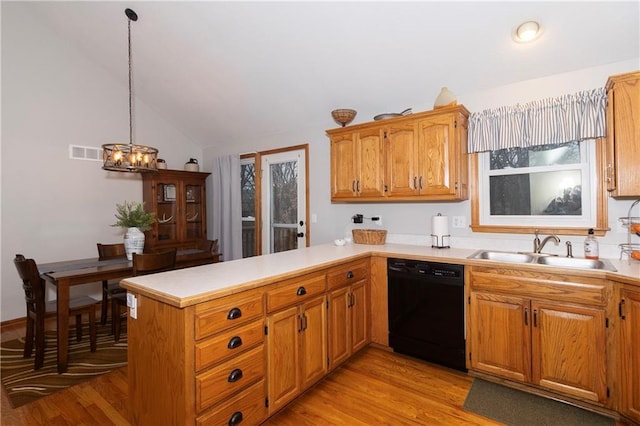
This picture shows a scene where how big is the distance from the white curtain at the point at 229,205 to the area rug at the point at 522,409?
11.7 ft

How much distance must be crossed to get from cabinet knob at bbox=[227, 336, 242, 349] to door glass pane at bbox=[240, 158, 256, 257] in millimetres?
3118

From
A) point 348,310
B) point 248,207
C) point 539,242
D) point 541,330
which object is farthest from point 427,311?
point 248,207

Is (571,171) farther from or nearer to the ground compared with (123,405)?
farther from the ground

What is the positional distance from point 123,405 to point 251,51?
3184mm

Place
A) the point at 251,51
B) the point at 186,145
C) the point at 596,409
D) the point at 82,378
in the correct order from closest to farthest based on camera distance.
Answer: the point at 596,409, the point at 82,378, the point at 251,51, the point at 186,145

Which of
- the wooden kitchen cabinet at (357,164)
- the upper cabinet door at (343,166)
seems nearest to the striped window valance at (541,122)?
the wooden kitchen cabinet at (357,164)

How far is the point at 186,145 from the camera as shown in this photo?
523 centimetres

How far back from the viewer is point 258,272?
1925 mm

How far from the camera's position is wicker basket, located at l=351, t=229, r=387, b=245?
3275mm

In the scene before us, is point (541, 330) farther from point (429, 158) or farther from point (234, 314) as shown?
point (234, 314)

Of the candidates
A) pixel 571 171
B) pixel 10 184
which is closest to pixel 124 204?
pixel 10 184

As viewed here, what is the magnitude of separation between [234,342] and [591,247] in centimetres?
260

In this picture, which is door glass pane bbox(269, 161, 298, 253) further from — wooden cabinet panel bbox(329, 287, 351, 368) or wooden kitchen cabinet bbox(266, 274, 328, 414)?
wooden kitchen cabinet bbox(266, 274, 328, 414)

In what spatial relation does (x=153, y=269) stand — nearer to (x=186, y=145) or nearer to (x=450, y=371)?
(x=450, y=371)
